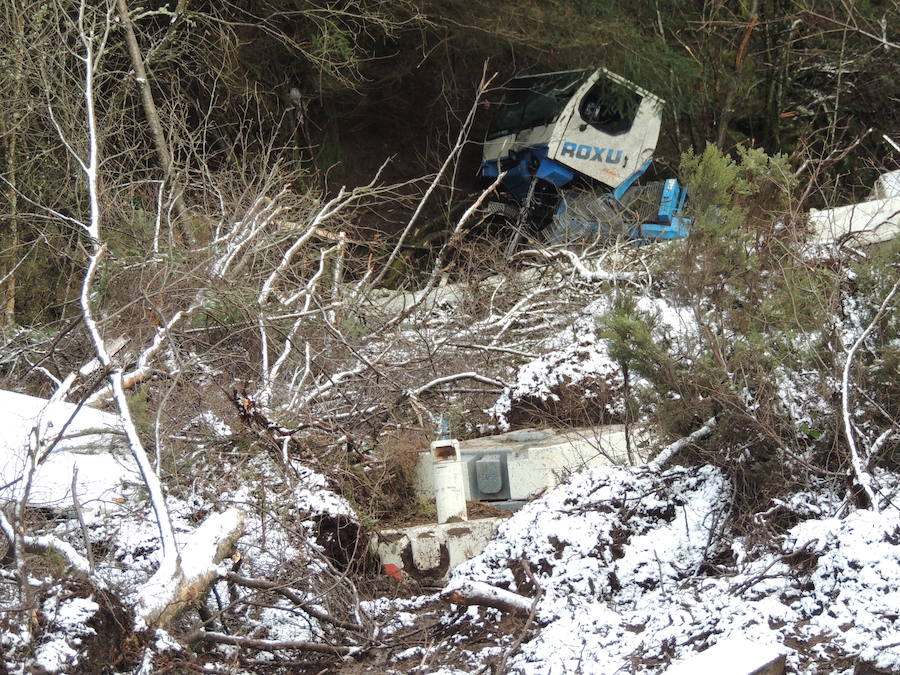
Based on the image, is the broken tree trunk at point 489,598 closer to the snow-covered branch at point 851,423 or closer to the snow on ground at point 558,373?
the snow-covered branch at point 851,423

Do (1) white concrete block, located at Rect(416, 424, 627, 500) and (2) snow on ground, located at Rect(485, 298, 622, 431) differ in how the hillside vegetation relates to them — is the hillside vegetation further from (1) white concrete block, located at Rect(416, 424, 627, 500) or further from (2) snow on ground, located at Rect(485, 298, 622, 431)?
(1) white concrete block, located at Rect(416, 424, 627, 500)

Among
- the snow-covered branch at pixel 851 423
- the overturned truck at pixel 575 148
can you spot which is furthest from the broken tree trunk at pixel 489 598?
the overturned truck at pixel 575 148

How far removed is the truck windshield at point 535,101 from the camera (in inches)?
455

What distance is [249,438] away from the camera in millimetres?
4742

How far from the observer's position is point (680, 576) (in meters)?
3.78

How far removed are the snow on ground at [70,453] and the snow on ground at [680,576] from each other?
1.65 m

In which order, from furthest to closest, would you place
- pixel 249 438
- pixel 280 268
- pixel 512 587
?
pixel 280 268
pixel 249 438
pixel 512 587

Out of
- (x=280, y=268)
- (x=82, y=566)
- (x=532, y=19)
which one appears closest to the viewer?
(x=82, y=566)

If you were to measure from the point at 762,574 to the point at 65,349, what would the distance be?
15.5 ft

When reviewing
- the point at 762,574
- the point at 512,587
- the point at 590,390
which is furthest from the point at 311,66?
the point at 762,574

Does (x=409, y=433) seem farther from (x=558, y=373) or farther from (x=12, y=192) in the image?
(x=12, y=192)

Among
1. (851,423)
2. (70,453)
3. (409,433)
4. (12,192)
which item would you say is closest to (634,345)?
(851,423)

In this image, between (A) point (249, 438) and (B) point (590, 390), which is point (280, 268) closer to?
(A) point (249, 438)

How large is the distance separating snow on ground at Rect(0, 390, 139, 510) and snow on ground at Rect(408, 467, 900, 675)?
1654 millimetres
